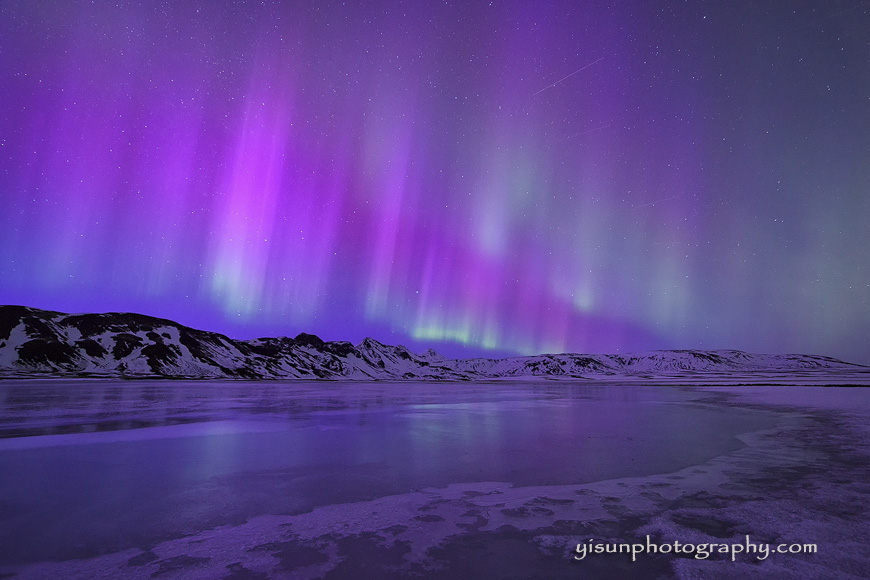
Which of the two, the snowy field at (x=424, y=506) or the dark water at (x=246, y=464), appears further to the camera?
the dark water at (x=246, y=464)

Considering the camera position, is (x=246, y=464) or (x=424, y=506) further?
(x=246, y=464)

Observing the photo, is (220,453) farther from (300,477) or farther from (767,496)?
(767,496)

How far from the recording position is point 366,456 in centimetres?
1135

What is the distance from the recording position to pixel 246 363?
193125 mm

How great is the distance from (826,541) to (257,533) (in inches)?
302

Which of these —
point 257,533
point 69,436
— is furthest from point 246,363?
point 257,533

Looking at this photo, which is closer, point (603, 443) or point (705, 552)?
point (705, 552)

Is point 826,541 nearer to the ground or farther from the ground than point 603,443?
farther from the ground

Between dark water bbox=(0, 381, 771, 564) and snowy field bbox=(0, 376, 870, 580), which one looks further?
dark water bbox=(0, 381, 771, 564)

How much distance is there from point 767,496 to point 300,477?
29.7 ft

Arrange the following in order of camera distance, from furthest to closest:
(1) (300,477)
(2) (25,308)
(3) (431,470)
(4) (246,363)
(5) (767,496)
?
(4) (246,363)
(2) (25,308)
(3) (431,470)
(1) (300,477)
(5) (767,496)

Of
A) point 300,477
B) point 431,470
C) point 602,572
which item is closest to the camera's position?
point 602,572

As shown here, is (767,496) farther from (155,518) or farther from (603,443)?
(155,518)

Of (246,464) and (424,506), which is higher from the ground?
(424,506)
